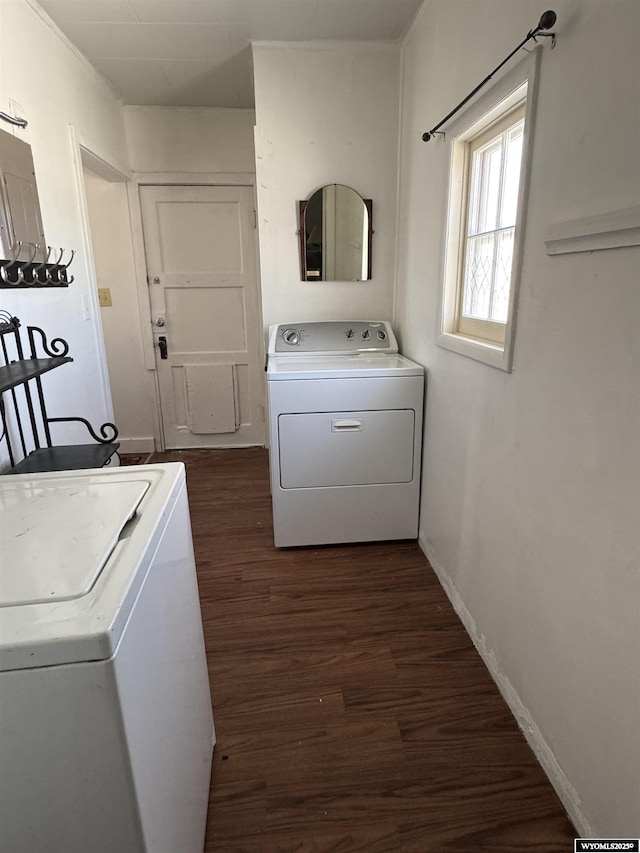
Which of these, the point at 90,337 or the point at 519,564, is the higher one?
the point at 90,337

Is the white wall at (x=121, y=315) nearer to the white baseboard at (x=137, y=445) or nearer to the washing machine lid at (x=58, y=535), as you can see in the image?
the white baseboard at (x=137, y=445)

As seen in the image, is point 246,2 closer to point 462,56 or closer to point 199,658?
point 462,56

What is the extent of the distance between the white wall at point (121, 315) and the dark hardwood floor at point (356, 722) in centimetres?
174

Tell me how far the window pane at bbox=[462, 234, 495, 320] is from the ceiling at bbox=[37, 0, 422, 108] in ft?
3.82

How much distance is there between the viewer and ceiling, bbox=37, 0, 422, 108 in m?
2.05

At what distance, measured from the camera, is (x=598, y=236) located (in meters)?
1.00

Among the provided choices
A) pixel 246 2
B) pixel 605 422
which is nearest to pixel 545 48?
pixel 605 422

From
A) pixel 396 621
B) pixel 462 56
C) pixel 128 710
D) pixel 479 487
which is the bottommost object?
pixel 396 621

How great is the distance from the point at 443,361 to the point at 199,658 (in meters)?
1.40

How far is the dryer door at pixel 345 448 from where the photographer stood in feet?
7.13

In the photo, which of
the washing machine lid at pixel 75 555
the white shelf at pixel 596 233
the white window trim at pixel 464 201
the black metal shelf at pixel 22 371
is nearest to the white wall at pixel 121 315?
the black metal shelf at pixel 22 371

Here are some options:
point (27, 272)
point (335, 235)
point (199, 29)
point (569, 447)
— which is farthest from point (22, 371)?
point (199, 29)

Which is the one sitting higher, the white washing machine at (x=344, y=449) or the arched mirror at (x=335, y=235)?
the arched mirror at (x=335, y=235)

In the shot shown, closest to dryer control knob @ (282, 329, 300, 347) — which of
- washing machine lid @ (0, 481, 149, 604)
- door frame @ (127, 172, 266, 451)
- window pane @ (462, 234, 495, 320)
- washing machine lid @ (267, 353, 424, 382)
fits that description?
washing machine lid @ (267, 353, 424, 382)
